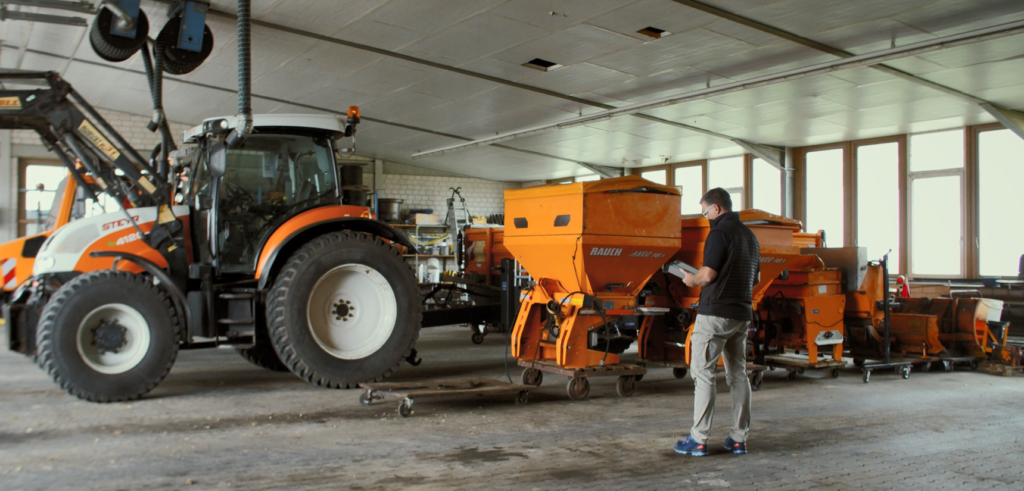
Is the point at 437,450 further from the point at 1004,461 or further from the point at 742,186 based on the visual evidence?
the point at 742,186

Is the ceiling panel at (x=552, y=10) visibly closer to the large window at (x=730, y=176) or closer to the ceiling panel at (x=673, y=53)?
the ceiling panel at (x=673, y=53)

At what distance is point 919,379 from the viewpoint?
8.12 m

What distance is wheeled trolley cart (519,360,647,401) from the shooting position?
6.30 meters

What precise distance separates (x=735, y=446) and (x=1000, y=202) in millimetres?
11863

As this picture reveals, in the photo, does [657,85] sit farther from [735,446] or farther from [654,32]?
[735,446]

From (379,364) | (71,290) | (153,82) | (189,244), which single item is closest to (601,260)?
(379,364)

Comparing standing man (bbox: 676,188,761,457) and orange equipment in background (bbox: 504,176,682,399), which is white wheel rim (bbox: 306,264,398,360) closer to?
orange equipment in background (bbox: 504,176,682,399)

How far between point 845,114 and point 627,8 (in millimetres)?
6639

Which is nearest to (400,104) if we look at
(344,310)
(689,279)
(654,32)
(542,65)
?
(542,65)

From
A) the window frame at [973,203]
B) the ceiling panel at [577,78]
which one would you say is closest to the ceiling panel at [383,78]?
the ceiling panel at [577,78]

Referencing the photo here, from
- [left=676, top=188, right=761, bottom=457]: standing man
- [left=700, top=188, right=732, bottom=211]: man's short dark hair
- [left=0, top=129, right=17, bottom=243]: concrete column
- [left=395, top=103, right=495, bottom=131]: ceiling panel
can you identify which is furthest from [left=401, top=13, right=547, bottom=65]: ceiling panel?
[left=0, top=129, right=17, bottom=243]: concrete column

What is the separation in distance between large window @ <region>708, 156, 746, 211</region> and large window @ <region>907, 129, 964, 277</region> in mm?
3952

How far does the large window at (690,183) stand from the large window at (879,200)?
4.13m

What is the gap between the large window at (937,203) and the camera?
543 inches
